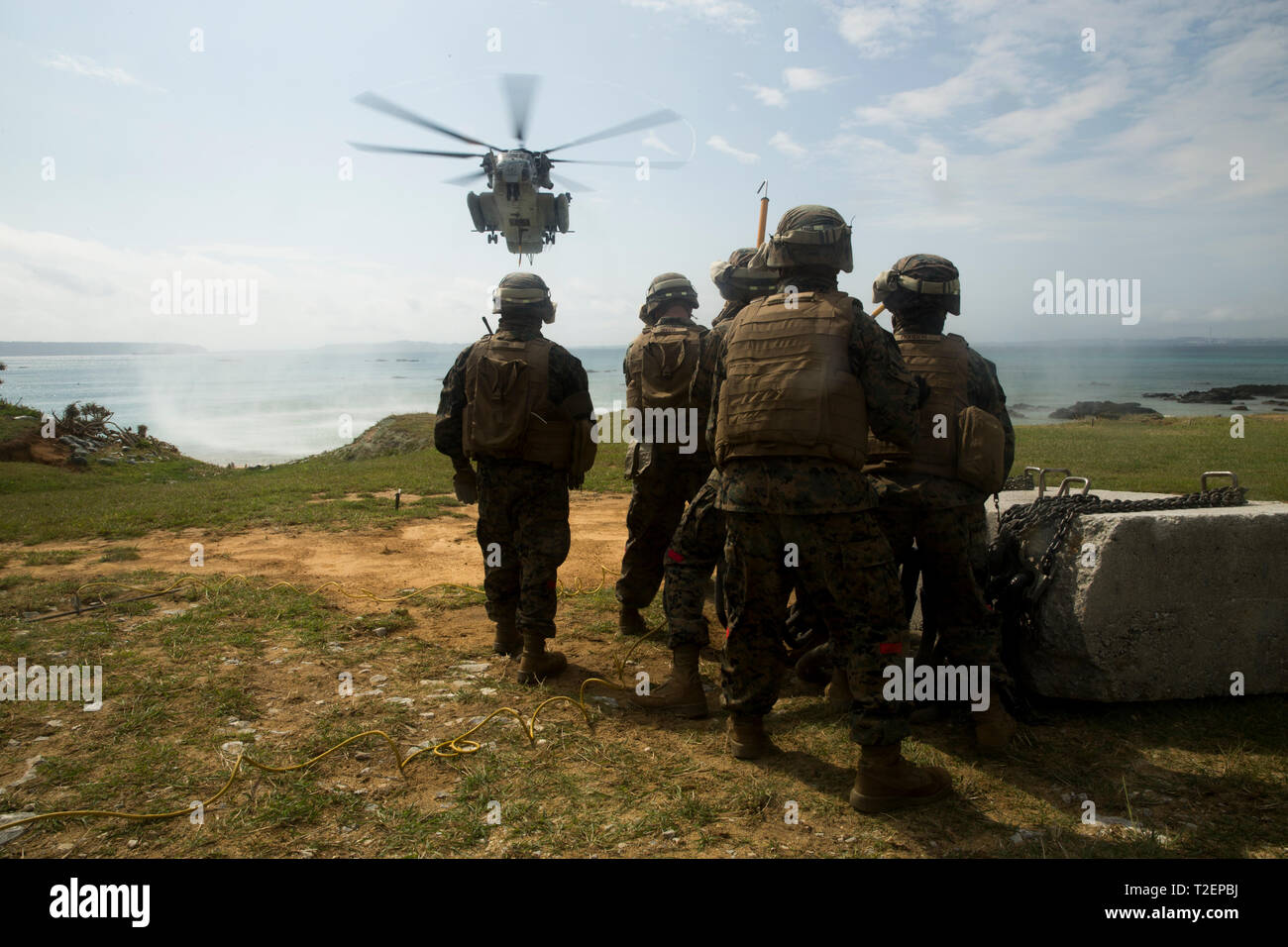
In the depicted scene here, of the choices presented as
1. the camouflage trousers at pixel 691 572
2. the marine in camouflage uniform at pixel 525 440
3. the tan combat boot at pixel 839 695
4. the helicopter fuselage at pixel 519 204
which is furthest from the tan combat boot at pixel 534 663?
the helicopter fuselage at pixel 519 204

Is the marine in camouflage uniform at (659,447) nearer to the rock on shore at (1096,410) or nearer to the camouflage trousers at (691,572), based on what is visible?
the camouflage trousers at (691,572)

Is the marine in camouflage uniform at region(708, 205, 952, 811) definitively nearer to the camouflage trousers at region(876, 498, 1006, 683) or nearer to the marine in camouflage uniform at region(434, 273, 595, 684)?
the camouflage trousers at region(876, 498, 1006, 683)

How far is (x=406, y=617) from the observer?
21.3ft

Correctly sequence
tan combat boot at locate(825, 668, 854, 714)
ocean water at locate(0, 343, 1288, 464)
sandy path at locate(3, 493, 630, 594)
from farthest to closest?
ocean water at locate(0, 343, 1288, 464)
sandy path at locate(3, 493, 630, 594)
tan combat boot at locate(825, 668, 854, 714)

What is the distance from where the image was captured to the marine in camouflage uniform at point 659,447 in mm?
5801

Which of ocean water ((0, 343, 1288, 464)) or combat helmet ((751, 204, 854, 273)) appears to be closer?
combat helmet ((751, 204, 854, 273))

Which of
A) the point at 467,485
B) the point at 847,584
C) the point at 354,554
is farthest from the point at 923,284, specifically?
the point at 354,554

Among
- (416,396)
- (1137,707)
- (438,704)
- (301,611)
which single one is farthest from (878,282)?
(416,396)

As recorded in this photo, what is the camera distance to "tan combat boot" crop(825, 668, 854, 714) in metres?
4.70

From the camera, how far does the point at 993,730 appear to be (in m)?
4.13

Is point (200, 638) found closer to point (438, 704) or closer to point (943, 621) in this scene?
point (438, 704)

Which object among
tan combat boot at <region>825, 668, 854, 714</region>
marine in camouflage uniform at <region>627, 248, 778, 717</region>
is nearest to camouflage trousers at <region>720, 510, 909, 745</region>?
marine in camouflage uniform at <region>627, 248, 778, 717</region>

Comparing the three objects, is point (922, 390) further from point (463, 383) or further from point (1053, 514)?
point (463, 383)

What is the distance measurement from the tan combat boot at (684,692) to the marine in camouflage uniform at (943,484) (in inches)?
52.4
